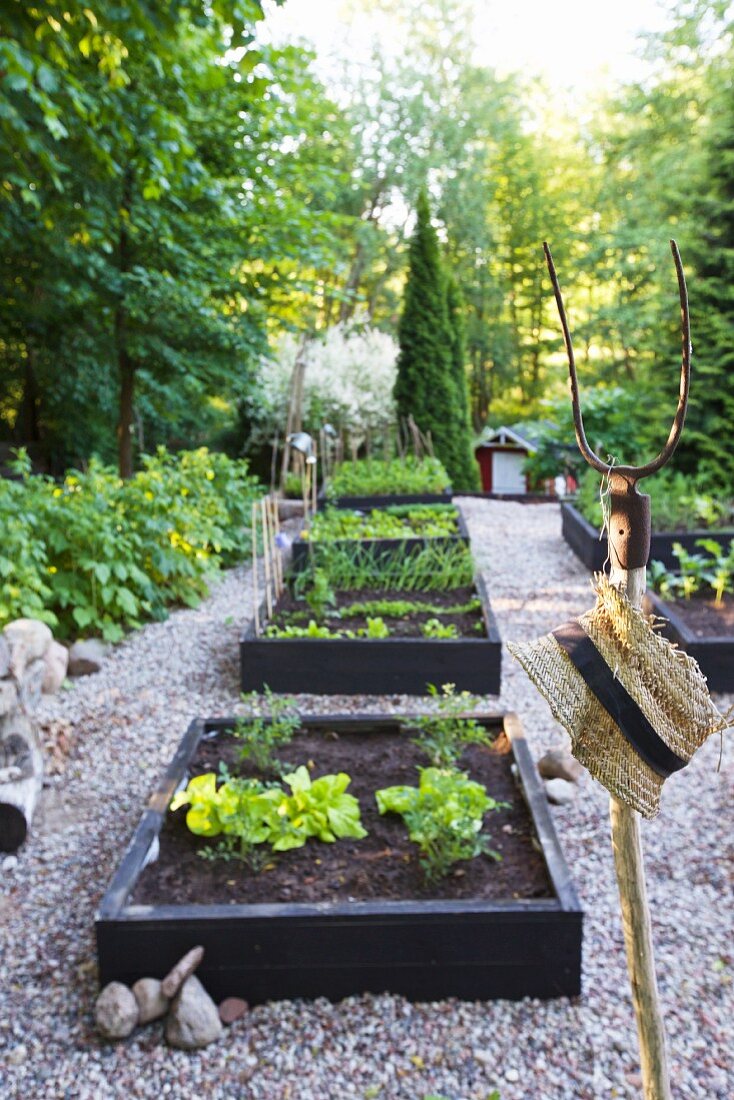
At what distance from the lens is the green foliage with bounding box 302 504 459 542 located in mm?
7238

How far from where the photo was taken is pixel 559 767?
12.2 ft

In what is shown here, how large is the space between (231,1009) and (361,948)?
40 centimetres

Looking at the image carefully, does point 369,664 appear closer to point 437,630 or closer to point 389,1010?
point 437,630

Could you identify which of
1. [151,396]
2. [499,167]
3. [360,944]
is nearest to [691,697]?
[360,944]

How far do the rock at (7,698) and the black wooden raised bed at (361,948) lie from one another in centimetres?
152

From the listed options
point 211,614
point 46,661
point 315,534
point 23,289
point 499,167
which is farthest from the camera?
point 499,167

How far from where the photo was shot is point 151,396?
36.7 feet

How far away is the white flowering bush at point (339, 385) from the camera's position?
14.4 metres

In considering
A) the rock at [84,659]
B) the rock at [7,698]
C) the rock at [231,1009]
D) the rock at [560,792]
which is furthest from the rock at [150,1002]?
the rock at [84,659]

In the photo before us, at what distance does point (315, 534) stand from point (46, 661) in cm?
272

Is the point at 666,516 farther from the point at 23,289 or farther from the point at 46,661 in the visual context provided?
the point at 23,289

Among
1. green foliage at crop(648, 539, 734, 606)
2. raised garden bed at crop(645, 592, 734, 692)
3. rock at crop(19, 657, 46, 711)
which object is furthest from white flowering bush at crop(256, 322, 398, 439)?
rock at crop(19, 657, 46, 711)

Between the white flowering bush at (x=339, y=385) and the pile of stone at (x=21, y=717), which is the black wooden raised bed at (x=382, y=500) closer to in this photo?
→ the white flowering bush at (x=339, y=385)

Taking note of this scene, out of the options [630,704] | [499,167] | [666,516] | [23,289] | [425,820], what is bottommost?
[425,820]
